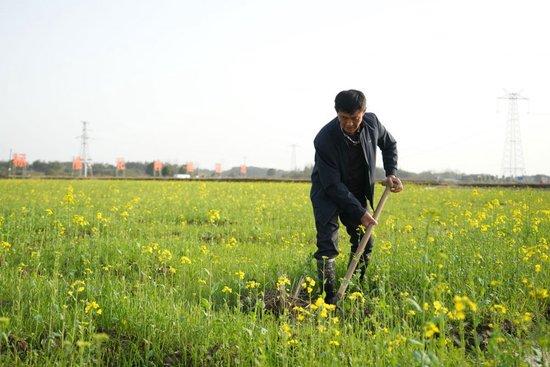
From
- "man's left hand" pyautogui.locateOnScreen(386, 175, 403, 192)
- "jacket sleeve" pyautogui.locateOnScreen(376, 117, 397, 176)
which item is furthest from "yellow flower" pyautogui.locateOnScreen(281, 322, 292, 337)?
"jacket sleeve" pyautogui.locateOnScreen(376, 117, 397, 176)

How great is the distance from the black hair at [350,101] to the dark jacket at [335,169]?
0.43 m

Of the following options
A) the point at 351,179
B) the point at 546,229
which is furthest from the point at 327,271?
the point at 546,229

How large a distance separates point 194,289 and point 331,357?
2113 mm

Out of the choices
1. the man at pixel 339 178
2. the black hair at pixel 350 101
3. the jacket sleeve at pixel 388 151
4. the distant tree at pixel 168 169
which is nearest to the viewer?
the black hair at pixel 350 101

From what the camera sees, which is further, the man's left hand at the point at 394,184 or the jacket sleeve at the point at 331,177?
the man's left hand at the point at 394,184

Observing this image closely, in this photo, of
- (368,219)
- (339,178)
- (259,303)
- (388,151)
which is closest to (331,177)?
(339,178)

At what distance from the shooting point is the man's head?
13.3 ft

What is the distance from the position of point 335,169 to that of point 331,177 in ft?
0.34

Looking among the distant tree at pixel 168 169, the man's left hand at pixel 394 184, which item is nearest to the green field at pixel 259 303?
the man's left hand at pixel 394 184

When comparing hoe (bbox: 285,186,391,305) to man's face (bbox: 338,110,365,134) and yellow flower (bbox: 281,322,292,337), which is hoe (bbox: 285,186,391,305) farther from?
yellow flower (bbox: 281,322,292,337)

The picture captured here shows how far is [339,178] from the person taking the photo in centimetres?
450

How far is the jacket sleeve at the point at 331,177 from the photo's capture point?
435 cm

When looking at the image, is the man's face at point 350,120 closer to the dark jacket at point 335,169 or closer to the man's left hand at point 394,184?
the dark jacket at point 335,169

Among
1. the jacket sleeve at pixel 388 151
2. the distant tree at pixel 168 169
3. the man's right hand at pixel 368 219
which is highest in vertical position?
the distant tree at pixel 168 169
